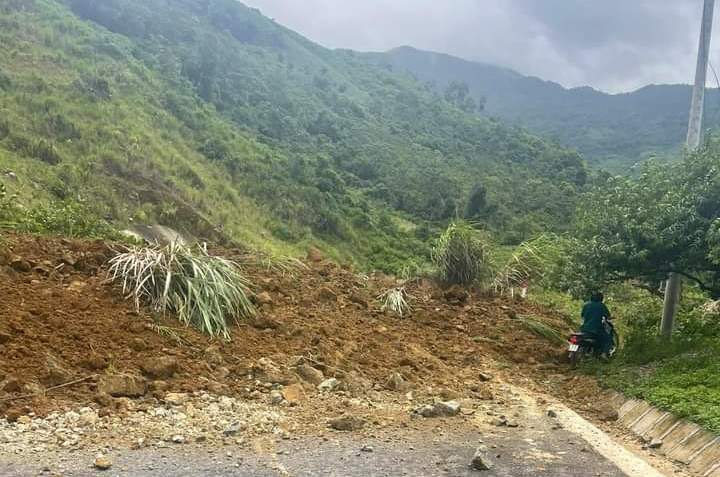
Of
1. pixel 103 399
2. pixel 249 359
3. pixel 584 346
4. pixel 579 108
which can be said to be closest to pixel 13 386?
pixel 103 399

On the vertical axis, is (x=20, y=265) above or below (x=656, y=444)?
below

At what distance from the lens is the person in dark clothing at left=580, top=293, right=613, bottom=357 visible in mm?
7797

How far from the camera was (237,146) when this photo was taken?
34.1 m

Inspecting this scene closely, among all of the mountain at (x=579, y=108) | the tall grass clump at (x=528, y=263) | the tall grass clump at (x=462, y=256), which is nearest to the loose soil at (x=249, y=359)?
the tall grass clump at (x=462, y=256)

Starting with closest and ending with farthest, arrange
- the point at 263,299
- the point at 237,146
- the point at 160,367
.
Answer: the point at 160,367
the point at 263,299
the point at 237,146

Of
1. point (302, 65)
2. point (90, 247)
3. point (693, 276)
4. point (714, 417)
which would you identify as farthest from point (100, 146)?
point (302, 65)

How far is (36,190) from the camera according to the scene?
15.3 meters

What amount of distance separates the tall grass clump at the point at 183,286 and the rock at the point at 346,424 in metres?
1.85

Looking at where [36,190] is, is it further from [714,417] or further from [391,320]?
[714,417]

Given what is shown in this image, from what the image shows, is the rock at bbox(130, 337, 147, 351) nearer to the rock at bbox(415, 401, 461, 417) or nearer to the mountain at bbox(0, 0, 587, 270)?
the rock at bbox(415, 401, 461, 417)

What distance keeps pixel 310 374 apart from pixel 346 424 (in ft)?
3.48

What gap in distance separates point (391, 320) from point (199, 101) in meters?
35.2

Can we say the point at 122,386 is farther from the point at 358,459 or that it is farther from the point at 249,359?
the point at 358,459

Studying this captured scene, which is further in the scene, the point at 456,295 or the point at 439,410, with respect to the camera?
the point at 456,295
